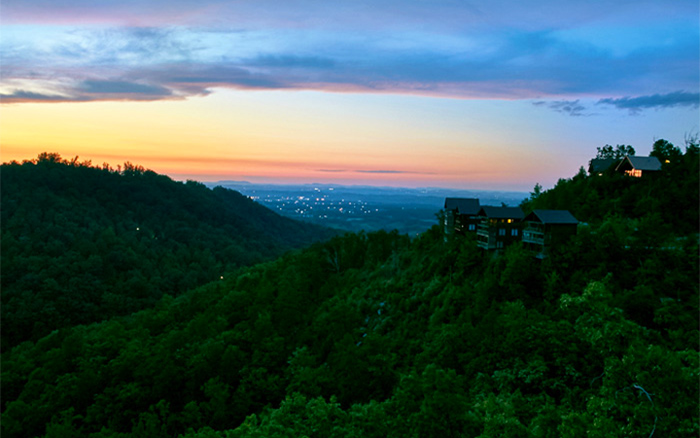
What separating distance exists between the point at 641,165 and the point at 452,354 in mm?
33576

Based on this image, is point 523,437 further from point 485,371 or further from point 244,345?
point 244,345

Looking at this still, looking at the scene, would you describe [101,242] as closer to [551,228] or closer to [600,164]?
[551,228]

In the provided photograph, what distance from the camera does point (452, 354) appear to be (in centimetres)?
2450

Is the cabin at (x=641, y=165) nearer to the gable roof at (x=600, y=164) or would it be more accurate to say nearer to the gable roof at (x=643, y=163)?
the gable roof at (x=643, y=163)

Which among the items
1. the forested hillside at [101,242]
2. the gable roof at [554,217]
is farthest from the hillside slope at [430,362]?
the forested hillside at [101,242]

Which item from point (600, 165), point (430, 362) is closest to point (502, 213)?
point (430, 362)

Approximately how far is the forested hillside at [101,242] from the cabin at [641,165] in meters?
104

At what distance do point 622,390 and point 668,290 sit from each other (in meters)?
17.2

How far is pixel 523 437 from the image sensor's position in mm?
12742

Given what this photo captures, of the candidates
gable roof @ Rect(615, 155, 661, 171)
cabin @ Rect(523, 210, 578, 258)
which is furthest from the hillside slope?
gable roof @ Rect(615, 155, 661, 171)

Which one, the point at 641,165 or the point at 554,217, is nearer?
the point at 554,217

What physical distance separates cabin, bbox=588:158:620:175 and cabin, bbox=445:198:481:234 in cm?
1729

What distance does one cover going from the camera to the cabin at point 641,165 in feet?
131

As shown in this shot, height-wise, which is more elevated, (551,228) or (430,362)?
(551,228)
